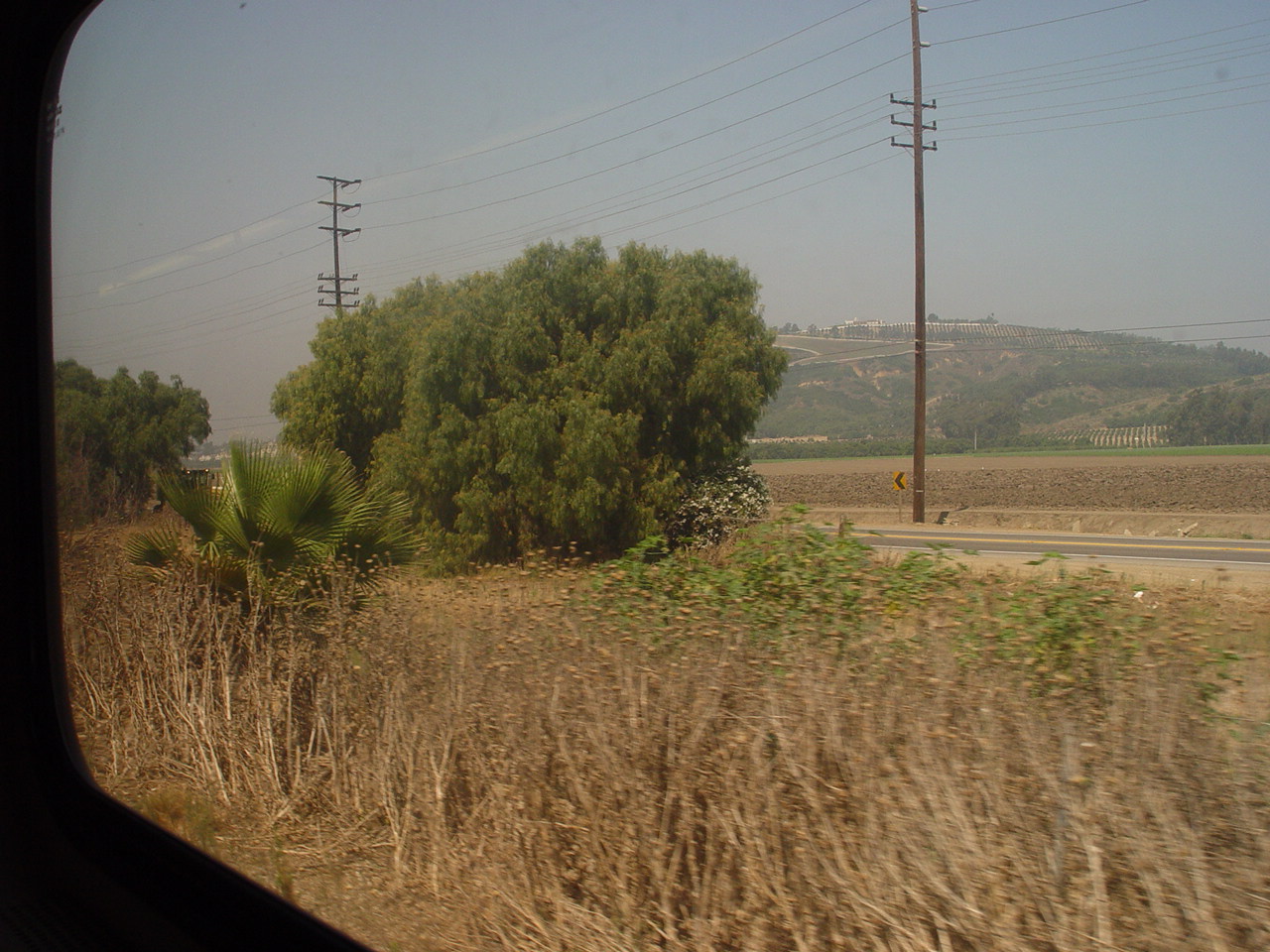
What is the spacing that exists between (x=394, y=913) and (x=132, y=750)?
104 inches

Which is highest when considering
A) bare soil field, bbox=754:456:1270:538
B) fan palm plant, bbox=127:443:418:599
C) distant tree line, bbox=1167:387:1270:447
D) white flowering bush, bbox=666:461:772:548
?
distant tree line, bbox=1167:387:1270:447

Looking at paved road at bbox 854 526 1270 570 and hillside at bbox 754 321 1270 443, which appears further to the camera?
hillside at bbox 754 321 1270 443

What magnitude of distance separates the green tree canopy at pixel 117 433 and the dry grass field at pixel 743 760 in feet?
5.33

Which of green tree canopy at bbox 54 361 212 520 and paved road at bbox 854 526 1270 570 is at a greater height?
green tree canopy at bbox 54 361 212 520

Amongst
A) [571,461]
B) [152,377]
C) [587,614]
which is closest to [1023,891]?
[587,614]

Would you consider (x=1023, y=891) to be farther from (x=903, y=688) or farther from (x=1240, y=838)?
(x=903, y=688)

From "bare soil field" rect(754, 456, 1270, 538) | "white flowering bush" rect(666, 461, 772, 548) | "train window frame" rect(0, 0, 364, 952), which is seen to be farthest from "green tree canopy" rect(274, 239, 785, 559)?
"train window frame" rect(0, 0, 364, 952)

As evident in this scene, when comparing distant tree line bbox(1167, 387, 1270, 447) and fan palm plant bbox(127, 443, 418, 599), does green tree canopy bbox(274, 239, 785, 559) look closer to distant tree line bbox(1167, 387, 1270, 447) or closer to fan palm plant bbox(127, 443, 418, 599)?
fan palm plant bbox(127, 443, 418, 599)

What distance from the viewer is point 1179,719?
2508mm

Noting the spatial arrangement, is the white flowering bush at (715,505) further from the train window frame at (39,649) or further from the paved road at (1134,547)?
the train window frame at (39,649)

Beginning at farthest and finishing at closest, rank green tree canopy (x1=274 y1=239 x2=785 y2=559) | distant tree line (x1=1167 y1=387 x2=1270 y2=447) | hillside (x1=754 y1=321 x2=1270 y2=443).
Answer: hillside (x1=754 y1=321 x2=1270 y2=443), distant tree line (x1=1167 y1=387 x2=1270 y2=447), green tree canopy (x1=274 y1=239 x2=785 y2=559)

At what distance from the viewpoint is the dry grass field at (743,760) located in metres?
2.27

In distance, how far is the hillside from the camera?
31406 mm

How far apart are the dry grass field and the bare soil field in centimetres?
1542
